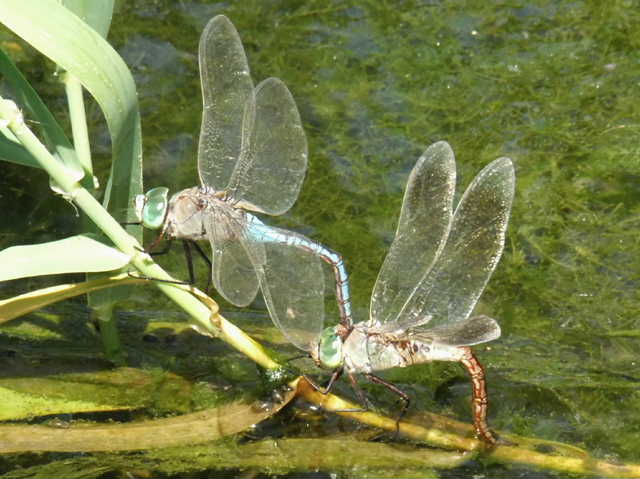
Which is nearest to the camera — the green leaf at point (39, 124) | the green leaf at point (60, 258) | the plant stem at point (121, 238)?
the plant stem at point (121, 238)

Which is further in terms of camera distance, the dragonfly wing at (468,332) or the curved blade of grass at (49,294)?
the dragonfly wing at (468,332)

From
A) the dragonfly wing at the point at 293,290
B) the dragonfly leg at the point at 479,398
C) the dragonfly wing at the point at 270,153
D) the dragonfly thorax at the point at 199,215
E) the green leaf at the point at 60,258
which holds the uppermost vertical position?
the dragonfly wing at the point at 270,153

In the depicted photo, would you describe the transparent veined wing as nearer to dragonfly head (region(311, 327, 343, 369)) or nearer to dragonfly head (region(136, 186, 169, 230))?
dragonfly head (region(311, 327, 343, 369))

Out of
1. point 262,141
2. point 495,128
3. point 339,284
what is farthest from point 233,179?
point 495,128

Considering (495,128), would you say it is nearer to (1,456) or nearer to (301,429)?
(301,429)

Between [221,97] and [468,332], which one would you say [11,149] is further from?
[468,332]

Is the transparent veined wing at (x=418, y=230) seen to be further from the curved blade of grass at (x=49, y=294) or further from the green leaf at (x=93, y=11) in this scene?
the green leaf at (x=93, y=11)

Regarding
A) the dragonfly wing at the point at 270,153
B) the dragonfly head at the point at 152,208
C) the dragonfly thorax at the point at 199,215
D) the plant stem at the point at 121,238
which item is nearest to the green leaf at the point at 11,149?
the plant stem at the point at 121,238

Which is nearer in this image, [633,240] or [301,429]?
[301,429]
